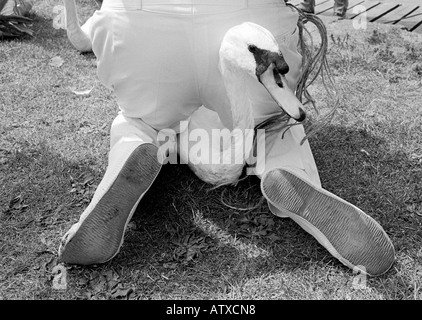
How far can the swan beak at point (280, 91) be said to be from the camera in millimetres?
1456

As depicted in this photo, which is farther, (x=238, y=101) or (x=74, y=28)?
(x=74, y=28)

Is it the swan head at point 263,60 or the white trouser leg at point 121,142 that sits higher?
the swan head at point 263,60

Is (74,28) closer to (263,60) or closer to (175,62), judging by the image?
(175,62)

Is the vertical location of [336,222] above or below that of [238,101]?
below

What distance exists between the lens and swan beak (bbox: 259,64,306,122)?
146cm

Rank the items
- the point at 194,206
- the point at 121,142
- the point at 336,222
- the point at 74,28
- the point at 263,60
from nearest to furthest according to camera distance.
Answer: the point at 263,60, the point at 336,222, the point at 121,142, the point at 194,206, the point at 74,28

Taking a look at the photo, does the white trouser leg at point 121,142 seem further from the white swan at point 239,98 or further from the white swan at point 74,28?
the white swan at point 74,28

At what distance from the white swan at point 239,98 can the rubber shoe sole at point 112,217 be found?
0.21 meters

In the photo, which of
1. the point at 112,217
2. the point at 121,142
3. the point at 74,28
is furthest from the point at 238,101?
the point at 74,28

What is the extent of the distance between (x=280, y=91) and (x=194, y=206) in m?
0.58

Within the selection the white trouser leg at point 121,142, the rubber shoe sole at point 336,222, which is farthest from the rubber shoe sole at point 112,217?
the rubber shoe sole at point 336,222

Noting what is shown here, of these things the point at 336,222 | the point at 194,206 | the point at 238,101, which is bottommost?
the point at 194,206

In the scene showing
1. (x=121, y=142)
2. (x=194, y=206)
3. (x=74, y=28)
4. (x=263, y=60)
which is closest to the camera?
(x=263, y=60)

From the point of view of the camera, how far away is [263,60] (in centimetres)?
147
